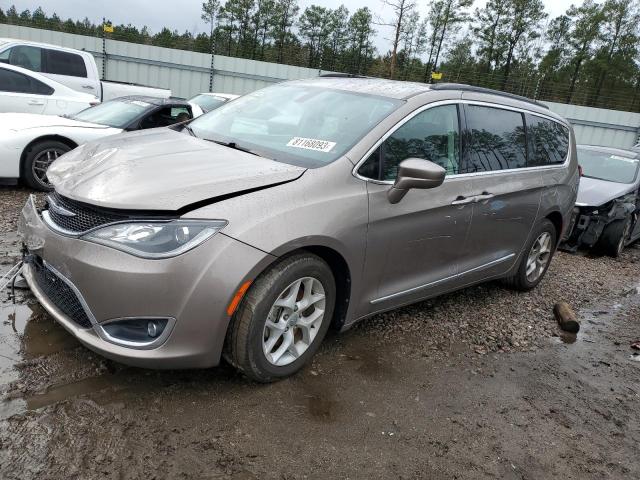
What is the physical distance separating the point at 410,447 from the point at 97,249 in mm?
1833

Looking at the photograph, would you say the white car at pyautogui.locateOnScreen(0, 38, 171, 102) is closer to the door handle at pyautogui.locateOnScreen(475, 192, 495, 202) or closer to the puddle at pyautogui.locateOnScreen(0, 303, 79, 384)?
the puddle at pyautogui.locateOnScreen(0, 303, 79, 384)

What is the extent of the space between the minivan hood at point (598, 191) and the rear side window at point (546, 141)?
2.49 meters

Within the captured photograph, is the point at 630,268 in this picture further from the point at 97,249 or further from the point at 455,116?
the point at 97,249

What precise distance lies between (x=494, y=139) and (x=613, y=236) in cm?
440

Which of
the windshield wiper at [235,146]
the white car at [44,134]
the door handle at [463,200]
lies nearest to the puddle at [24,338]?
the windshield wiper at [235,146]

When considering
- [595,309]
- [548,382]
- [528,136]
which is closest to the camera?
[548,382]

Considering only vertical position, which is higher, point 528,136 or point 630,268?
point 528,136

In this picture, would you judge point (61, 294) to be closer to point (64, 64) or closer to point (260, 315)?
point (260, 315)

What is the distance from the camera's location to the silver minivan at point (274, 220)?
2428mm

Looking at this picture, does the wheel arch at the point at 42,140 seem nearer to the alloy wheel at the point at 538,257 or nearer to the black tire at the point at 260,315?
the black tire at the point at 260,315

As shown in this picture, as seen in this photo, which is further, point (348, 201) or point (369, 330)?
point (369, 330)

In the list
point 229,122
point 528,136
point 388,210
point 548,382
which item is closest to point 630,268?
point 528,136

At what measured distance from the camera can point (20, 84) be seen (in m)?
7.93

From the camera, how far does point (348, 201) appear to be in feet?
9.66
